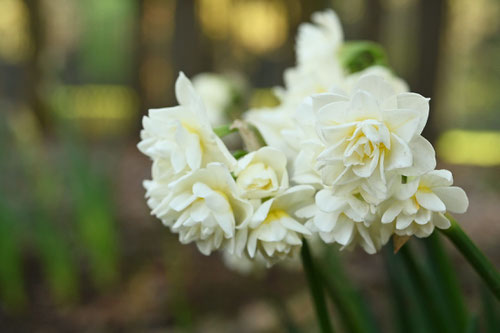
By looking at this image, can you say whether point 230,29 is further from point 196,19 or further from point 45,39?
point 45,39

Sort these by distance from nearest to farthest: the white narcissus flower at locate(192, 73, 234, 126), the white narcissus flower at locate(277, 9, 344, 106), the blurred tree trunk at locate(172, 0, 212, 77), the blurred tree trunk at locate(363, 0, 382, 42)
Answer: the white narcissus flower at locate(277, 9, 344, 106), the white narcissus flower at locate(192, 73, 234, 126), the blurred tree trunk at locate(363, 0, 382, 42), the blurred tree trunk at locate(172, 0, 212, 77)

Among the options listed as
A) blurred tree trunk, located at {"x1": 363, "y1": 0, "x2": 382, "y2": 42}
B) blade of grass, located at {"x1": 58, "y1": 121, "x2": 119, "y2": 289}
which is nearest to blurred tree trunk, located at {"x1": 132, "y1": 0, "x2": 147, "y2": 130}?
blurred tree trunk, located at {"x1": 363, "y1": 0, "x2": 382, "y2": 42}

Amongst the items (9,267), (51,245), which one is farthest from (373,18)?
(9,267)

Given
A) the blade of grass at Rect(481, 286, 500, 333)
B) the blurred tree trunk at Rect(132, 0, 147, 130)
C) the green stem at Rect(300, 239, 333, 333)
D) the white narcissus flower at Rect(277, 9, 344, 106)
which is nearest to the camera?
the green stem at Rect(300, 239, 333, 333)

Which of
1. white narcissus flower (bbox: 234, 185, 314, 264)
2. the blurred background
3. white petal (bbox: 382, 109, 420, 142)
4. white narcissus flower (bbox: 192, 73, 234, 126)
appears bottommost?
the blurred background

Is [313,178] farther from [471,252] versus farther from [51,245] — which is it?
[51,245]

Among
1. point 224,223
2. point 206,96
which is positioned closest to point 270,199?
point 224,223

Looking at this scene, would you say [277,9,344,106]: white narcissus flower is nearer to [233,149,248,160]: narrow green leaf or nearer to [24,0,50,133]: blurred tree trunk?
[233,149,248,160]: narrow green leaf

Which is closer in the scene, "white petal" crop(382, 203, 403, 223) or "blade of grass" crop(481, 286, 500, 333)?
"white petal" crop(382, 203, 403, 223)
